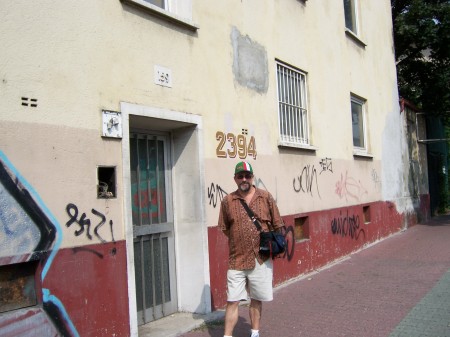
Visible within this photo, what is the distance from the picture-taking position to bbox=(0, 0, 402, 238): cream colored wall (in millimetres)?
3928

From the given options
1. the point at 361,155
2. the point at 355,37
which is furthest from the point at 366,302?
the point at 355,37

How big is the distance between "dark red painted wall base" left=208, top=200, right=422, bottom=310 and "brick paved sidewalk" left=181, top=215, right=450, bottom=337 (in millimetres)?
238

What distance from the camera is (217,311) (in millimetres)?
5680

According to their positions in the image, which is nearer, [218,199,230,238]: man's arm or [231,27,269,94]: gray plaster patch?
[218,199,230,238]: man's arm

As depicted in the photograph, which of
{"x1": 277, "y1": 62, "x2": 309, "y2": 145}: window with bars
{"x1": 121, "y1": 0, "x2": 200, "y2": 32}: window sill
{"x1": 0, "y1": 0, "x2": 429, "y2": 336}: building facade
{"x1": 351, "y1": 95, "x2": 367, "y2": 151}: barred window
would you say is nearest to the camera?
{"x1": 0, "y1": 0, "x2": 429, "y2": 336}: building facade

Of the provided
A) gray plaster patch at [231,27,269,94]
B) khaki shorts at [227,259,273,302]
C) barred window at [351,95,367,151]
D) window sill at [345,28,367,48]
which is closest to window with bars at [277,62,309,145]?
gray plaster patch at [231,27,269,94]

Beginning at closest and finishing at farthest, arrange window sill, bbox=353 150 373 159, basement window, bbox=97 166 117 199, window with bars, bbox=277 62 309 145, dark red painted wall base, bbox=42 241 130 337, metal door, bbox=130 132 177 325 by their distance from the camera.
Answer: dark red painted wall base, bbox=42 241 130 337 < basement window, bbox=97 166 117 199 < metal door, bbox=130 132 177 325 < window with bars, bbox=277 62 309 145 < window sill, bbox=353 150 373 159

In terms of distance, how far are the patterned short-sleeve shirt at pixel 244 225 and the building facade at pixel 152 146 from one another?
1020 mm

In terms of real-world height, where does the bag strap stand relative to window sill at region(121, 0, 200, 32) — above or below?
below

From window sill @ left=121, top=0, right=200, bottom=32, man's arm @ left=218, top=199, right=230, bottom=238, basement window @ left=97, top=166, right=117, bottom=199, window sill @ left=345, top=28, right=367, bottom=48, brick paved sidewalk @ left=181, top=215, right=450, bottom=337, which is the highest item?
window sill @ left=345, top=28, right=367, bottom=48

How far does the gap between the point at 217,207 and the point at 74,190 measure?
2.15m

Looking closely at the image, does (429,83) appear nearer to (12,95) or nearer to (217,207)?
(217,207)

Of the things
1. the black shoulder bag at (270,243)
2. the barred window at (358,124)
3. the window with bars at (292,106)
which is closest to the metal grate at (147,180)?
the black shoulder bag at (270,243)

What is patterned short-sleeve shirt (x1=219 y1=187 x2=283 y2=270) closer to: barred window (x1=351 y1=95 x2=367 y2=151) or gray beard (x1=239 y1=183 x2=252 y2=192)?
gray beard (x1=239 y1=183 x2=252 y2=192)
